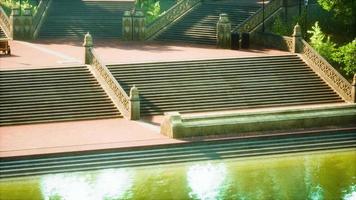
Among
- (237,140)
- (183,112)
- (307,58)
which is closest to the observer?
(237,140)

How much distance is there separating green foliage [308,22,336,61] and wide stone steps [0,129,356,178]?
10.5 m

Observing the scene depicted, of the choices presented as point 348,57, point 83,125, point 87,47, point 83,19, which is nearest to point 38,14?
point 83,19

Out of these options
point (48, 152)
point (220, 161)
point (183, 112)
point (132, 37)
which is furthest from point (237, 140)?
point (132, 37)

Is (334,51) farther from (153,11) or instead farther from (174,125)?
(153,11)

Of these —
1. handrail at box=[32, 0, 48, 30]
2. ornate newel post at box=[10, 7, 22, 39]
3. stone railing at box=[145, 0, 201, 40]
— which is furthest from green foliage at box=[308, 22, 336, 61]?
ornate newel post at box=[10, 7, 22, 39]

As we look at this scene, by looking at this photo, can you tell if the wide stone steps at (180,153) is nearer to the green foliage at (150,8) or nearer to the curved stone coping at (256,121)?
the curved stone coping at (256,121)

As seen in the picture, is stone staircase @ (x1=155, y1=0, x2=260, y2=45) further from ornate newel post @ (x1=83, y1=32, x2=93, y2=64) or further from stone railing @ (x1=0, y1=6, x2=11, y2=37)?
ornate newel post @ (x1=83, y1=32, x2=93, y2=64)

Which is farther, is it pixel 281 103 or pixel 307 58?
pixel 307 58

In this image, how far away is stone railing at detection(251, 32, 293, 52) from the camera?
3988 cm

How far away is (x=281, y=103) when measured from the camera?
3378cm

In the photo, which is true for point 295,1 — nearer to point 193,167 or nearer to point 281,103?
point 281,103

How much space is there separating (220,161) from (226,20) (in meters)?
17.9

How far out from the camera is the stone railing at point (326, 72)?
113 feet

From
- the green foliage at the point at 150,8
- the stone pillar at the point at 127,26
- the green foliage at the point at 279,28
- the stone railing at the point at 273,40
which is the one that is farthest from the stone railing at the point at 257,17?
the green foliage at the point at 150,8
